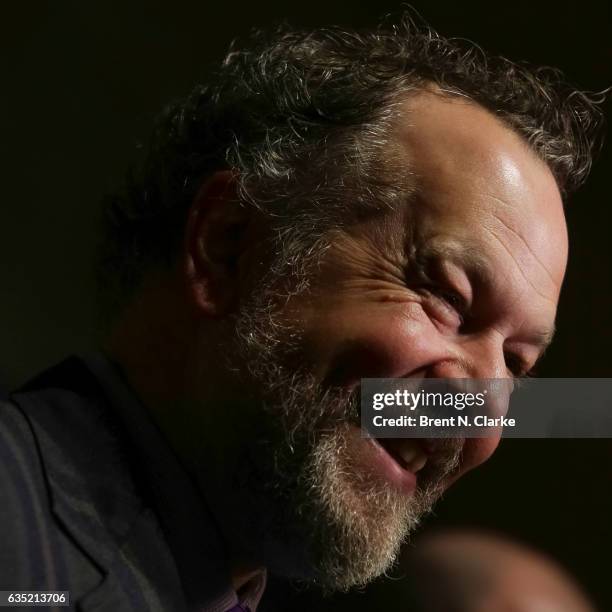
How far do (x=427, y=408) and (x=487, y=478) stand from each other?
22 cm

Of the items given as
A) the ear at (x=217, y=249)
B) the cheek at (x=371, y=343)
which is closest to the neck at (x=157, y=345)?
the ear at (x=217, y=249)

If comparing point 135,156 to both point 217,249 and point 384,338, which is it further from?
point 384,338

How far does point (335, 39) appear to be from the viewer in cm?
98

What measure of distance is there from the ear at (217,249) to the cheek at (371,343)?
102 mm

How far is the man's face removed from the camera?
77 centimetres

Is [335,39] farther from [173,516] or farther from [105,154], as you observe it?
[173,516]

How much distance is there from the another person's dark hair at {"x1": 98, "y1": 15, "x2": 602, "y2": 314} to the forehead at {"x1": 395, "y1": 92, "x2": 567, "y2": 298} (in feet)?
0.07

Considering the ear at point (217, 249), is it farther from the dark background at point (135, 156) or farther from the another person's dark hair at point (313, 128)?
the dark background at point (135, 156)

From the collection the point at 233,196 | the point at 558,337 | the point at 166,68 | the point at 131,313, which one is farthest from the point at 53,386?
the point at 558,337

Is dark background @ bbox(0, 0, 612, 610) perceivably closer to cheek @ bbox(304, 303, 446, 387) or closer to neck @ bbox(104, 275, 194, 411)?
neck @ bbox(104, 275, 194, 411)

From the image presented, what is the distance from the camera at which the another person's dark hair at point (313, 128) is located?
0.83 metres

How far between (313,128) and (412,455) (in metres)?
0.34

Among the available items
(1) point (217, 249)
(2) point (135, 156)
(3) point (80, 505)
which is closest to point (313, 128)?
(1) point (217, 249)

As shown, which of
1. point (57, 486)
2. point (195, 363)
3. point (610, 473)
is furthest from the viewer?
point (610, 473)
